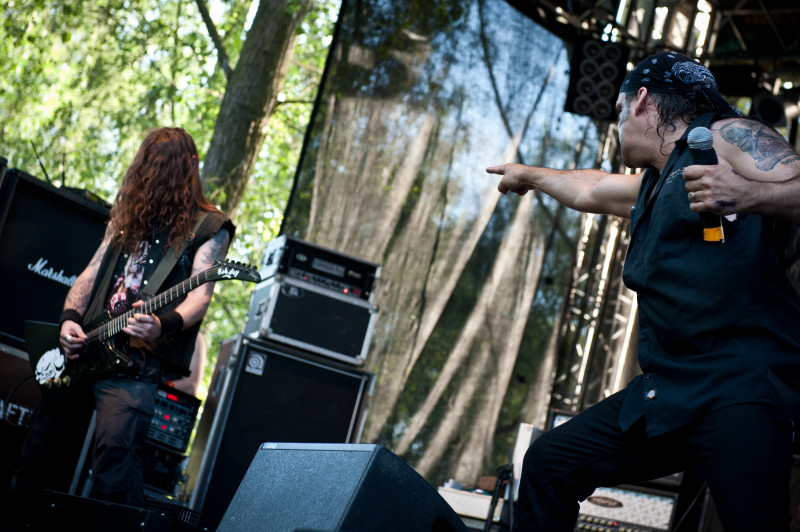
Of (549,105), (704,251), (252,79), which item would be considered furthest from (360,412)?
(252,79)

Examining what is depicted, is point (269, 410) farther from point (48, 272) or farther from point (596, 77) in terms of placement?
point (596, 77)

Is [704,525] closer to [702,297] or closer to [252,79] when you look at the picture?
[702,297]

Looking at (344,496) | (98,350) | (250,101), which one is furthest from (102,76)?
(344,496)

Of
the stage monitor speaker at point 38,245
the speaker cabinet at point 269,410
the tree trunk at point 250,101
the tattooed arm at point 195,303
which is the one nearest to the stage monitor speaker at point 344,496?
the tattooed arm at point 195,303

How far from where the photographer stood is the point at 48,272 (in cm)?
441

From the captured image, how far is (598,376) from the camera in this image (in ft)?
22.6

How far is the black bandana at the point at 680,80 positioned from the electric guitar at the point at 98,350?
6.02ft

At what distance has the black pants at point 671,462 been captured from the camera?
6.14 feet

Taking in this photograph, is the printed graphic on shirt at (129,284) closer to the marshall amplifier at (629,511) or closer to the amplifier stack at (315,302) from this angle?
the amplifier stack at (315,302)

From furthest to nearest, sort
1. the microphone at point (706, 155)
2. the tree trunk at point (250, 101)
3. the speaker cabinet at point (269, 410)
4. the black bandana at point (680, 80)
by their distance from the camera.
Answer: the tree trunk at point (250, 101) < the speaker cabinet at point (269, 410) < the black bandana at point (680, 80) < the microphone at point (706, 155)

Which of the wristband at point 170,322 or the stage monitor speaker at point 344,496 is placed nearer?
the stage monitor speaker at point 344,496

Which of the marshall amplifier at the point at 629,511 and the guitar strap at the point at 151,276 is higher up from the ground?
the guitar strap at the point at 151,276

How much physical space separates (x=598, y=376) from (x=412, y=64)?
9.31ft

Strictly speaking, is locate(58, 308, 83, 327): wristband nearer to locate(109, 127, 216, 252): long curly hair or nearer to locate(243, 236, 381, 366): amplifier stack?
locate(109, 127, 216, 252): long curly hair
